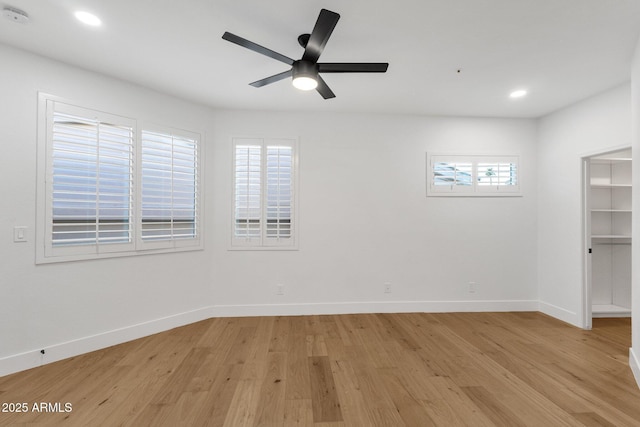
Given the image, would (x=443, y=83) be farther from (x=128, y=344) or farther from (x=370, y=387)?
(x=128, y=344)

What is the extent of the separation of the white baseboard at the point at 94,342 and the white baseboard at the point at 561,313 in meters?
4.73

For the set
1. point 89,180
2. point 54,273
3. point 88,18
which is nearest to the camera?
point 88,18

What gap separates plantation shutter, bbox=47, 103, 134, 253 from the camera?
2.70m

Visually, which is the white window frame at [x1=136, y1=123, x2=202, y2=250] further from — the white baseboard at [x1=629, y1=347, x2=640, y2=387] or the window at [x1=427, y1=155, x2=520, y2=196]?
the white baseboard at [x1=629, y1=347, x2=640, y2=387]

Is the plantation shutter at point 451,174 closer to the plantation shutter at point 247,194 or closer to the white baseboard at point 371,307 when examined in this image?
the white baseboard at point 371,307

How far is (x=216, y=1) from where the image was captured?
1.93 m

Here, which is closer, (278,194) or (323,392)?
(323,392)

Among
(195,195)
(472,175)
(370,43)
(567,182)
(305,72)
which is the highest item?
(370,43)

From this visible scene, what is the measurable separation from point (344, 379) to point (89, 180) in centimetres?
315

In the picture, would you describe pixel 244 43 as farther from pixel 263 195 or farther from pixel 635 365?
pixel 635 365

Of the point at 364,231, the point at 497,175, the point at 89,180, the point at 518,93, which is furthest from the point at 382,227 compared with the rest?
the point at 89,180

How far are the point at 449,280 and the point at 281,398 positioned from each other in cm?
300

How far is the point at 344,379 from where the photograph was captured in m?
2.36

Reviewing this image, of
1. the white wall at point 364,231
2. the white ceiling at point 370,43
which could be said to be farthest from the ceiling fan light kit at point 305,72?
the white wall at point 364,231
